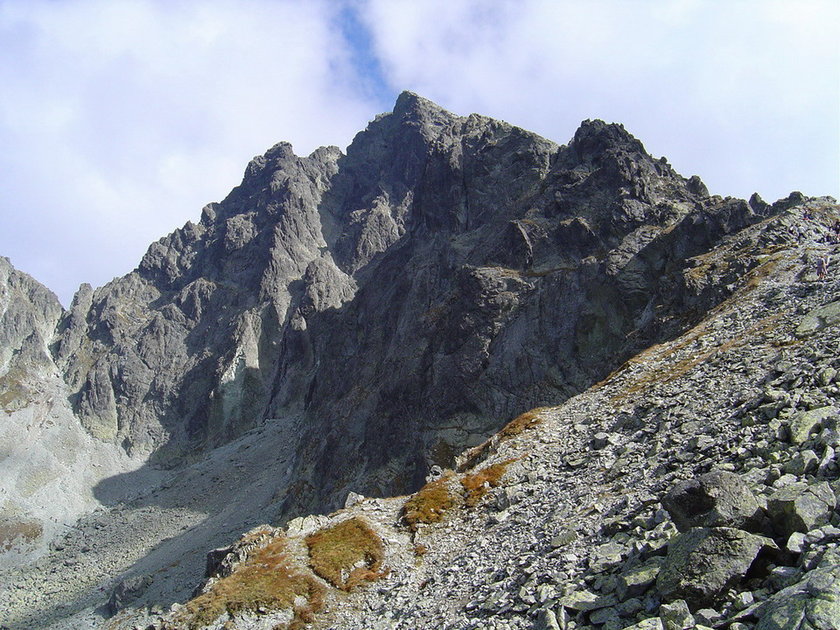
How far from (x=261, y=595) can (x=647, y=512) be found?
18623 mm

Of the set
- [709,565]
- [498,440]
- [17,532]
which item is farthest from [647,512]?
[17,532]

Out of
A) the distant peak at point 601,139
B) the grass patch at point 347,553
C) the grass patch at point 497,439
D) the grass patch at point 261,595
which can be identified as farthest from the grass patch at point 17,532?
the distant peak at point 601,139

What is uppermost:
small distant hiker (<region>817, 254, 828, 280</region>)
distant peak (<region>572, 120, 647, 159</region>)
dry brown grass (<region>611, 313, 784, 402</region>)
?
distant peak (<region>572, 120, 647, 159</region>)

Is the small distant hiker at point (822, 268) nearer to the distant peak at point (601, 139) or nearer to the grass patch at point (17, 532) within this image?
the distant peak at point (601, 139)

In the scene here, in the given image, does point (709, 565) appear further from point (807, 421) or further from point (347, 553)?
point (347, 553)

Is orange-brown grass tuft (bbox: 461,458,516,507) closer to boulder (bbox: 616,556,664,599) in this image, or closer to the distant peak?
boulder (bbox: 616,556,664,599)

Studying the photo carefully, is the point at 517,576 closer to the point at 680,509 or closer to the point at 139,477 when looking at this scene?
the point at 680,509

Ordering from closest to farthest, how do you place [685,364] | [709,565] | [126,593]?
[709,565] < [685,364] < [126,593]

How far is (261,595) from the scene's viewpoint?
2948 centimetres

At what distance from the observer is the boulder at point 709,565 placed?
12.6 metres

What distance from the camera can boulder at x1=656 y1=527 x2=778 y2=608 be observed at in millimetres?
12617

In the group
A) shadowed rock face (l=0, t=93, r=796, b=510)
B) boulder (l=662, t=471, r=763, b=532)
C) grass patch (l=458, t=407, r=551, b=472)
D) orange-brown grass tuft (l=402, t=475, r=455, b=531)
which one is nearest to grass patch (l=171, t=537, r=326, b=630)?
orange-brown grass tuft (l=402, t=475, r=455, b=531)

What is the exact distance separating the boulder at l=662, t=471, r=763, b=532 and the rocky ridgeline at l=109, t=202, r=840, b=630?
1.9 inches

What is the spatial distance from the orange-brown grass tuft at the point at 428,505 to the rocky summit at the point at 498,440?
0.24 metres
